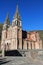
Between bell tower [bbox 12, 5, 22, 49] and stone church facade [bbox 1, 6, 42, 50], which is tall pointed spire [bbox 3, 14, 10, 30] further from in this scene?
bell tower [bbox 12, 5, 22, 49]

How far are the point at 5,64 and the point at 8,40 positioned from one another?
51.7 m

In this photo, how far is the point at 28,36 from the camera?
7731 centimetres

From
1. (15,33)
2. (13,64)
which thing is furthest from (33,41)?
(13,64)

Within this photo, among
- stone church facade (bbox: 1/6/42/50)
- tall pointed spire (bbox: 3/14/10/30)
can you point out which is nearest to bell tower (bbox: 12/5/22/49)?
stone church facade (bbox: 1/6/42/50)

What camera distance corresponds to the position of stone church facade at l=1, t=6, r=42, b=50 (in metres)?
63.7

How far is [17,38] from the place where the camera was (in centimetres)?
6369

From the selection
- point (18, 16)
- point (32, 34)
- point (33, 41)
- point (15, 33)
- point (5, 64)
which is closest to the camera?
point (5, 64)

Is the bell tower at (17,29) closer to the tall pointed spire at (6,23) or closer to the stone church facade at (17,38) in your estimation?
the stone church facade at (17,38)

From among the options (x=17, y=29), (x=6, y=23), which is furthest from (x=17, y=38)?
(x=6, y=23)

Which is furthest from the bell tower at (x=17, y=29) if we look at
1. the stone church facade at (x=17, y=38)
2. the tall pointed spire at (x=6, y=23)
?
the tall pointed spire at (x=6, y=23)

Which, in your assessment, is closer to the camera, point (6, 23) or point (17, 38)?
point (17, 38)

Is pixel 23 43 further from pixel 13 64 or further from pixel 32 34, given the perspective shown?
pixel 13 64

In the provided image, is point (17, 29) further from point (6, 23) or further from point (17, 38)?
point (6, 23)

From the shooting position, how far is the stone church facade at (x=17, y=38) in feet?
209
